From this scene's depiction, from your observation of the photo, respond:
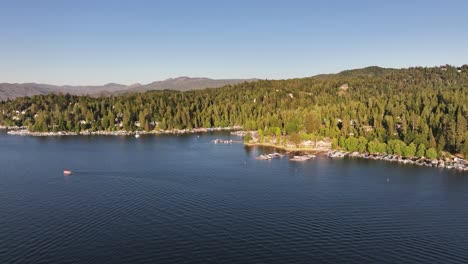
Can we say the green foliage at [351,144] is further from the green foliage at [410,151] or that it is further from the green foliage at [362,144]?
the green foliage at [410,151]

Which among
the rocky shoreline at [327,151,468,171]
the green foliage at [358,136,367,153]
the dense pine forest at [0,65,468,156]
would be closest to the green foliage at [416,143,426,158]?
the dense pine forest at [0,65,468,156]

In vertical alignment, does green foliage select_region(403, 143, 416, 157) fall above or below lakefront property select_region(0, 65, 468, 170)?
below

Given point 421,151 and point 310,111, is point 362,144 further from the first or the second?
point 310,111

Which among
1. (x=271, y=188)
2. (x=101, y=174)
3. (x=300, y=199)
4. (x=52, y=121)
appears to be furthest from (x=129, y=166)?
(x=52, y=121)

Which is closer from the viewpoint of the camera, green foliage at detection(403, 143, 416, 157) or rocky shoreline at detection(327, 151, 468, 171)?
rocky shoreline at detection(327, 151, 468, 171)

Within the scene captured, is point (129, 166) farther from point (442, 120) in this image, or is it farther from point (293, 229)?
point (442, 120)

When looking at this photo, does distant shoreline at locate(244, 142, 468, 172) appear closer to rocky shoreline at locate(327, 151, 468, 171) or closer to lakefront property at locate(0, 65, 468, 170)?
rocky shoreline at locate(327, 151, 468, 171)

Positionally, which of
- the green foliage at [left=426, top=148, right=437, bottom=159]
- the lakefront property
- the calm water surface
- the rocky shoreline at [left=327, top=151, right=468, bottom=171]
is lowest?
the calm water surface
